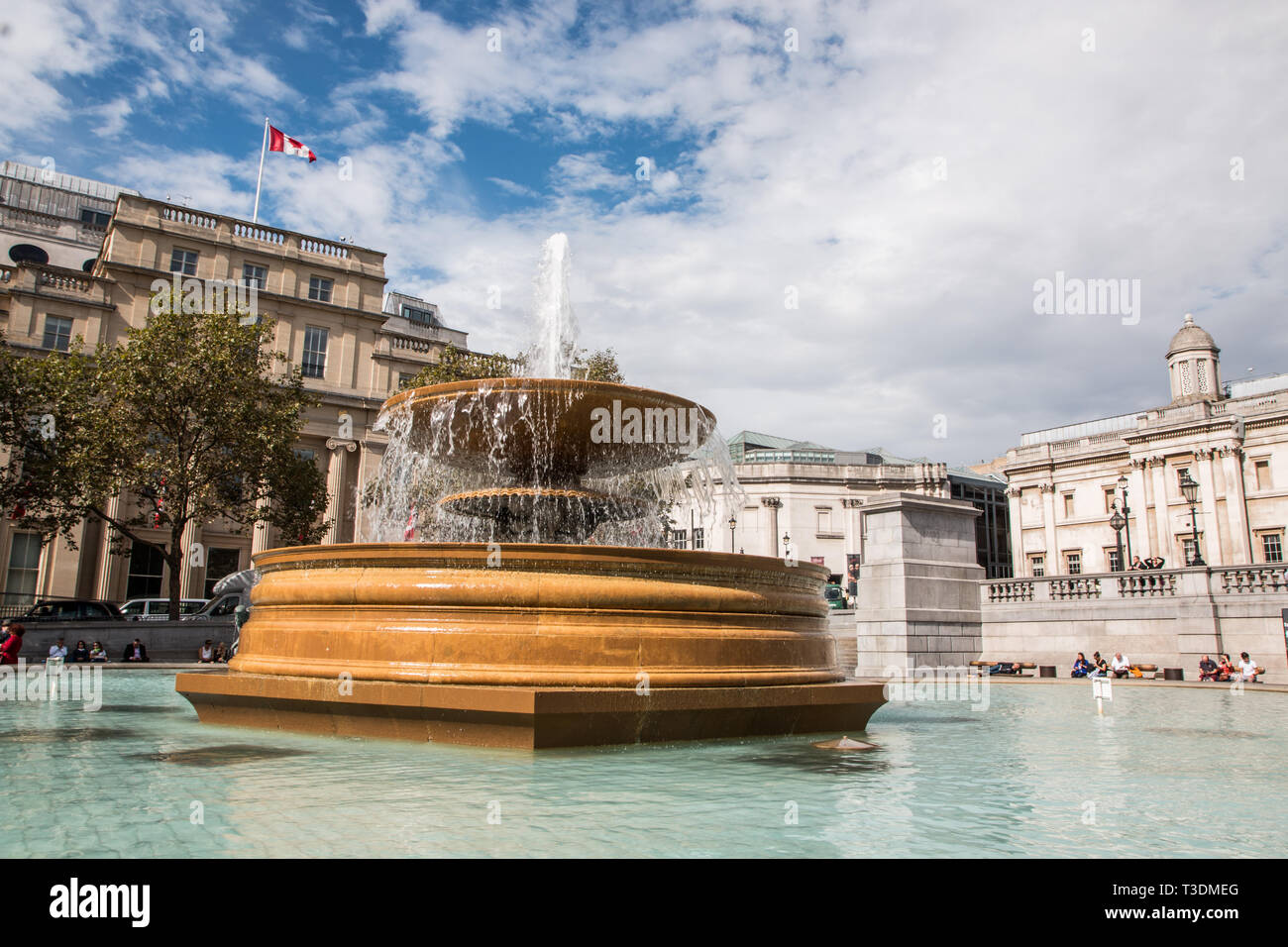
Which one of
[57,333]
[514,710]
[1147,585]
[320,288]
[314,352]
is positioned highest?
[320,288]

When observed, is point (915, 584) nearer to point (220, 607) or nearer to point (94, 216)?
point (220, 607)

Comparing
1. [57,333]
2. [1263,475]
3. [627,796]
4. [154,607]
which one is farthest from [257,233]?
[1263,475]

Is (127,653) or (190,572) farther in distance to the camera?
(190,572)

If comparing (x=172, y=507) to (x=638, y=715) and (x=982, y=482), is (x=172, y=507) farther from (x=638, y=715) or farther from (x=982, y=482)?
(x=982, y=482)

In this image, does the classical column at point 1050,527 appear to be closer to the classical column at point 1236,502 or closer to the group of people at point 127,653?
the classical column at point 1236,502

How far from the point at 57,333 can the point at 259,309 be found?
314 inches

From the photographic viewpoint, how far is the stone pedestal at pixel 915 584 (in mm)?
16312

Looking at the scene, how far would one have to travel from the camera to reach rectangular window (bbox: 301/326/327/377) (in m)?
40.7

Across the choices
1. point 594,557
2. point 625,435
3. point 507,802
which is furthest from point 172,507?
point 507,802

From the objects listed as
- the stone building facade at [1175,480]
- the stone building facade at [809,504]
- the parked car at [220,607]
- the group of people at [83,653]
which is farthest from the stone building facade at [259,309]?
the stone building facade at [1175,480]

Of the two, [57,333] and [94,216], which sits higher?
[94,216]

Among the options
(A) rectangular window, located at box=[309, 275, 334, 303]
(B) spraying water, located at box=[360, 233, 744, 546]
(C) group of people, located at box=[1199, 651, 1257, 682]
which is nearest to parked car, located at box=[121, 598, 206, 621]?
(A) rectangular window, located at box=[309, 275, 334, 303]

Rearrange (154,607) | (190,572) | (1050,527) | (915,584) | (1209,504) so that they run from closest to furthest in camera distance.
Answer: (915,584), (154,607), (190,572), (1209,504), (1050,527)

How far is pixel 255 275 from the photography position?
39.7 metres
